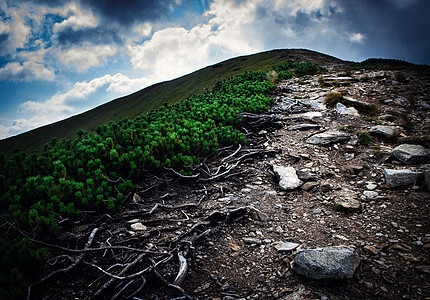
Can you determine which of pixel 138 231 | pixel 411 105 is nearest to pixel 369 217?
pixel 138 231

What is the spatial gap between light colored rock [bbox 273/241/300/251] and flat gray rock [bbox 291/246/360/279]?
39 cm

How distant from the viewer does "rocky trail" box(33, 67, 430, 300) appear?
2.41 m

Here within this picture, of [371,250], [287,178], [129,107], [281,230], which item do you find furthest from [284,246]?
[129,107]

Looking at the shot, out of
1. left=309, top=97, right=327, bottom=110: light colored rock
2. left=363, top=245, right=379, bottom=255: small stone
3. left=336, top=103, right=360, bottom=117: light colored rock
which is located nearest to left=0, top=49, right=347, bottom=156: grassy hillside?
left=309, top=97, right=327, bottom=110: light colored rock

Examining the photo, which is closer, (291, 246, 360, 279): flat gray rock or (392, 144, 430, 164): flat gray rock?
(291, 246, 360, 279): flat gray rock

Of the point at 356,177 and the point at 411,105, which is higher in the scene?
the point at 411,105

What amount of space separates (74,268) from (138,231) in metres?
1.03

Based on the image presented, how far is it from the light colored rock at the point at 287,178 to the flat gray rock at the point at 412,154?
2.67 meters

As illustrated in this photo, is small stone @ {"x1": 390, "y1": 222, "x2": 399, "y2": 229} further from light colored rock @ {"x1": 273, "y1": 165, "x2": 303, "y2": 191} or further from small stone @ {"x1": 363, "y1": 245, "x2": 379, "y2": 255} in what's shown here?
light colored rock @ {"x1": 273, "y1": 165, "x2": 303, "y2": 191}

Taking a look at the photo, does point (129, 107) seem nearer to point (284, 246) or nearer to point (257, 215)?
point (257, 215)

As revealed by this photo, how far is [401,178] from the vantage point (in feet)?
13.6

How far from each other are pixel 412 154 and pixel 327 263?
14.8 ft

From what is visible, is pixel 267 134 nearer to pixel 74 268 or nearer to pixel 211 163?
pixel 211 163

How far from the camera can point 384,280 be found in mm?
2334
